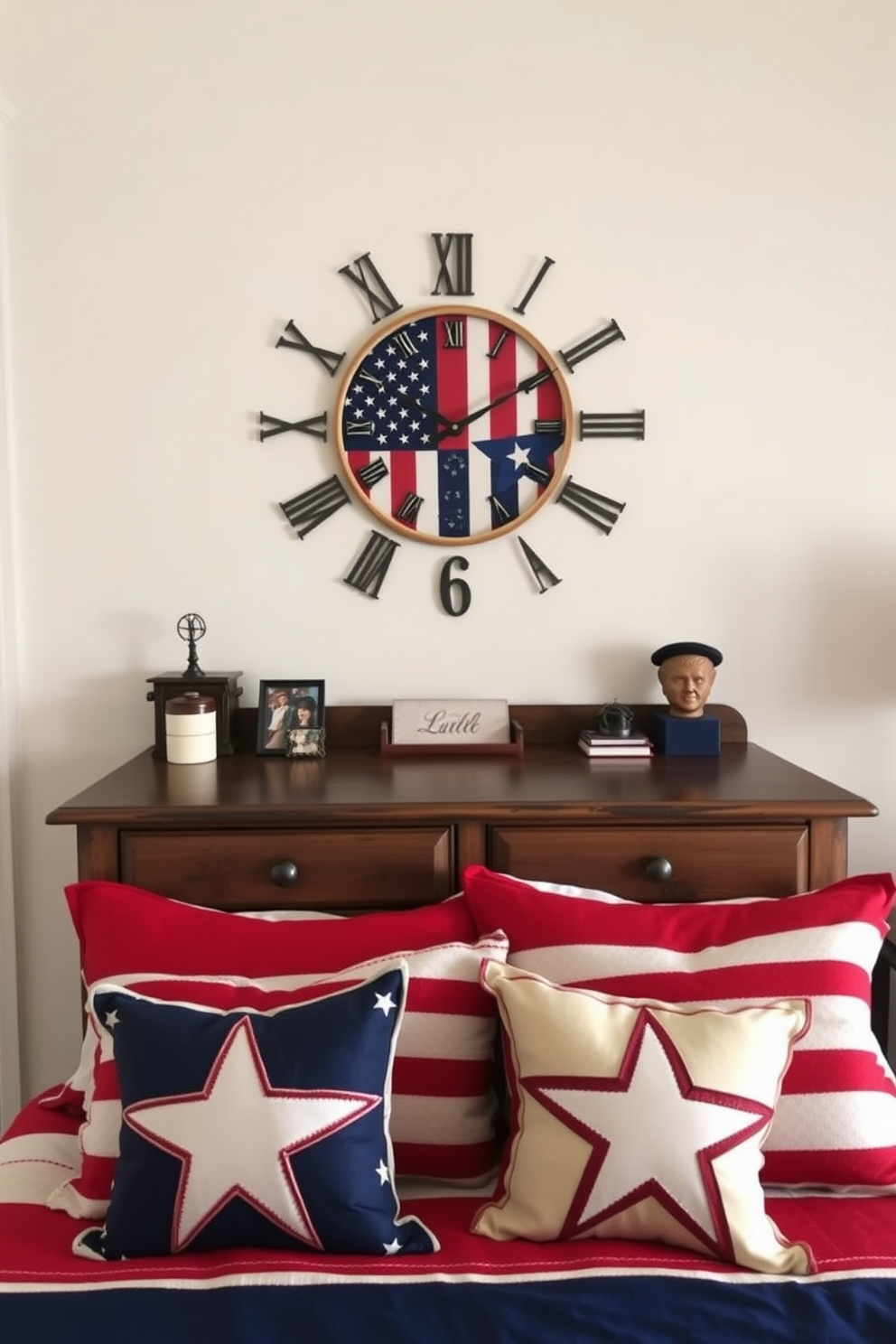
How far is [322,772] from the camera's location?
187 cm

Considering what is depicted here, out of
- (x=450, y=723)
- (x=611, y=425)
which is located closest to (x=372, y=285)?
(x=611, y=425)

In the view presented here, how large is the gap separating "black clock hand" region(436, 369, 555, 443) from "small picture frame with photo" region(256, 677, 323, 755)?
553mm

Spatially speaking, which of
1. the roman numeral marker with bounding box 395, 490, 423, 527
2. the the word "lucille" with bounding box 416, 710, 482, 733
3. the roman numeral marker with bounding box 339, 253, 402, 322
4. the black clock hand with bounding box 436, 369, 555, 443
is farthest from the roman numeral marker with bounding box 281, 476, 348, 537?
the the word "lucille" with bounding box 416, 710, 482, 733

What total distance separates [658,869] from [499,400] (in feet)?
3.20

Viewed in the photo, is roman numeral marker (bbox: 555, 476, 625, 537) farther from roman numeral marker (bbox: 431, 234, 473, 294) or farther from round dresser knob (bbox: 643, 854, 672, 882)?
round dresser knob (bbox: 643, 854, 672, 882)

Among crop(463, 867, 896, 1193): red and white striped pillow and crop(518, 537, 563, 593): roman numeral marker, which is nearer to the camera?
crop(463, 867, 896, 1193): red and white striped pillow

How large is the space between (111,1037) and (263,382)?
49.5 inches

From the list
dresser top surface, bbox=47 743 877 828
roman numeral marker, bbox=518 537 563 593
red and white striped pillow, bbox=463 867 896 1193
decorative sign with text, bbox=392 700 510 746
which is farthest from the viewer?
roman numeral marker, bbox=518 537 563 593

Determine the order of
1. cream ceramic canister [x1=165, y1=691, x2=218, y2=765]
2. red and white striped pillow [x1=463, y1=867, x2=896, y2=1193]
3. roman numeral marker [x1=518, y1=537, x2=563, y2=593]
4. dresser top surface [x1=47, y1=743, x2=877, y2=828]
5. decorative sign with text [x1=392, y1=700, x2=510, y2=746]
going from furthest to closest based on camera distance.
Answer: roman numeral marker [x1=518, y1=537, x2=563, y2=593], decorative sign with text [x1=392, y1=700, x2=510, y2=746], cream ceramic canister [x1=165, y1=691, x2=218, y2=765], dresser top surface [x1=47, y1=743, x2=877, y2=828], red and white striped pillow [x1=463, y1=867, x2=896, y2=1193]

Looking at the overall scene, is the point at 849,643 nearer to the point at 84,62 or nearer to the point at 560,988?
the point at 560,988

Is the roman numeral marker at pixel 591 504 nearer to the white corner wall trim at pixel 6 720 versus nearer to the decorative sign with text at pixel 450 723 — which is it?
the decorative sign with text at pixel 450 723

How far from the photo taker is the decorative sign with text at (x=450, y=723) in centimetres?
201

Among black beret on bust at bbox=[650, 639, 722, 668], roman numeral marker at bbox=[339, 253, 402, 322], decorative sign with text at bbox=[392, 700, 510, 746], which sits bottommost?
decorative sign with text at bbox=[392, 700, 510, 746]

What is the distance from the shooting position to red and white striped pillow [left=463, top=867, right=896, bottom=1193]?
134 cm
